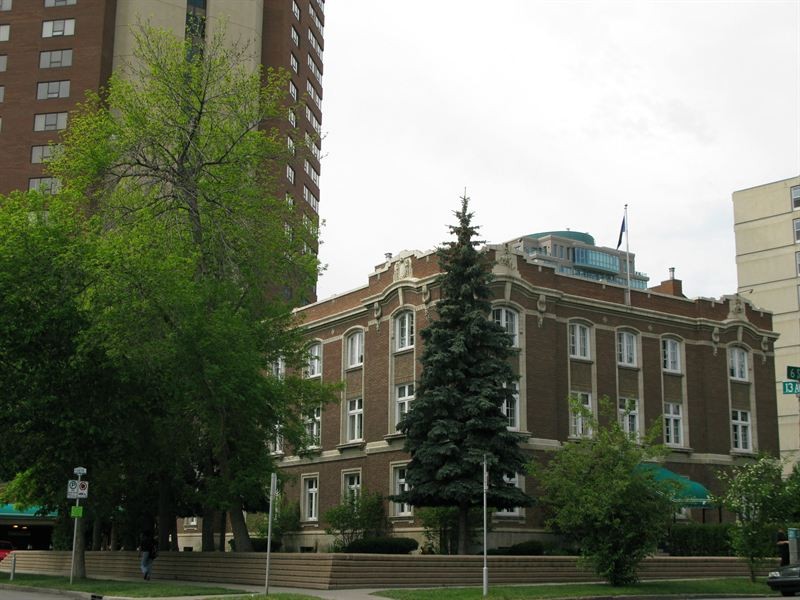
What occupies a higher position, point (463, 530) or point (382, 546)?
point (463, 530)

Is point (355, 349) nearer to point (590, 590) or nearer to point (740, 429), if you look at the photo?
point (740, 429)

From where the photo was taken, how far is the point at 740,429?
169 feet

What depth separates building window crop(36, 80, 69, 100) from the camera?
78.3 meters

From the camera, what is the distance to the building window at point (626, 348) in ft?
158

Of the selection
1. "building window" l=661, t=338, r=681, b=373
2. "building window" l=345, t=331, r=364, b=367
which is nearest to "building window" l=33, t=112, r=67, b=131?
"building window" l=345, t=331, r=364, b=367

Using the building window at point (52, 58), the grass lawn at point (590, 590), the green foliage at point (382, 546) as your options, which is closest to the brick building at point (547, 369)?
the green foliage at point (382, 546)

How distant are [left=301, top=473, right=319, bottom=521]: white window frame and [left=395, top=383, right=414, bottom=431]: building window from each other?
24.7 feet

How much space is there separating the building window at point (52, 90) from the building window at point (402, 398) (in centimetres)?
4540

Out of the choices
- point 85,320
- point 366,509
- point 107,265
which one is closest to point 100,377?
point 85,320

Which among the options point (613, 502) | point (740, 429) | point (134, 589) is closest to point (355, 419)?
point (740, 429)

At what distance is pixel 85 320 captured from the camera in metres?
33.6

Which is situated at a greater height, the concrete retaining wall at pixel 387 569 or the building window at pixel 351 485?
the building window at pixel 351 485

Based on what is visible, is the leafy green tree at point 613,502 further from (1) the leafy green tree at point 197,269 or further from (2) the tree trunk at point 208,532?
(2) the tree trunk at point 208,532

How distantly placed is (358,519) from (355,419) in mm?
6200
